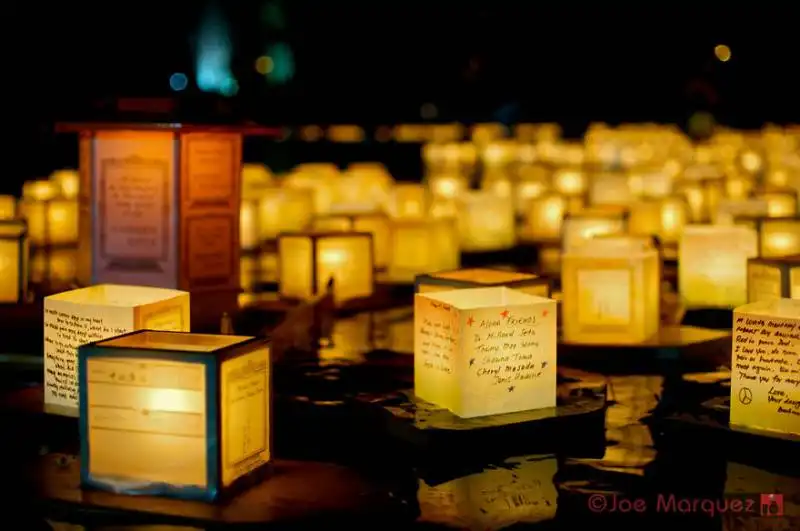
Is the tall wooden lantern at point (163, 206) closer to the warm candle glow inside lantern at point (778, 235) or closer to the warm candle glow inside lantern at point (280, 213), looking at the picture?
the warm candle glow inside lantern at point (778, 235)

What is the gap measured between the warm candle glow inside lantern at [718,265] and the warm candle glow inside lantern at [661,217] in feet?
12.9

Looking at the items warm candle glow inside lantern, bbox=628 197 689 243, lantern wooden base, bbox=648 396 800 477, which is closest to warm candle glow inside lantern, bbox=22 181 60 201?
warm candle glow inside lantern, bbox=628 197 689 243

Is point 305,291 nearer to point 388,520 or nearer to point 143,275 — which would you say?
point 143,275

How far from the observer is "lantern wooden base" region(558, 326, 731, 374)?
35.1 feet

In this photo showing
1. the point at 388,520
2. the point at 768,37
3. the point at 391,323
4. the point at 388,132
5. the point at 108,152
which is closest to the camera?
the point at 388,520

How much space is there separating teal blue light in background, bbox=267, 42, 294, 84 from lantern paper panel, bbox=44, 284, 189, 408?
121ft

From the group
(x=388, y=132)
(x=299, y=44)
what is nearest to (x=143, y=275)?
(x=388, y=132)

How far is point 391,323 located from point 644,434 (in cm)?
455

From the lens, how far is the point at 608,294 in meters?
11.1

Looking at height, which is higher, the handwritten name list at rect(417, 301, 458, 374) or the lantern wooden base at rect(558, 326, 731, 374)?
the handwritten name list at rect(417, 301, 458, 374)

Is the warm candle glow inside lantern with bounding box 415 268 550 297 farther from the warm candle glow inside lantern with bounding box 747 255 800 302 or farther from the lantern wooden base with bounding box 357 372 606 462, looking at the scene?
the warm candle glow inside lantern with bounding box 747 255 800 302

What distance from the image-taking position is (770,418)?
7.88 m

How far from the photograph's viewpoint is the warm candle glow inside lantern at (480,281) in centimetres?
992

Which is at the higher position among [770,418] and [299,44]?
[299,44]
